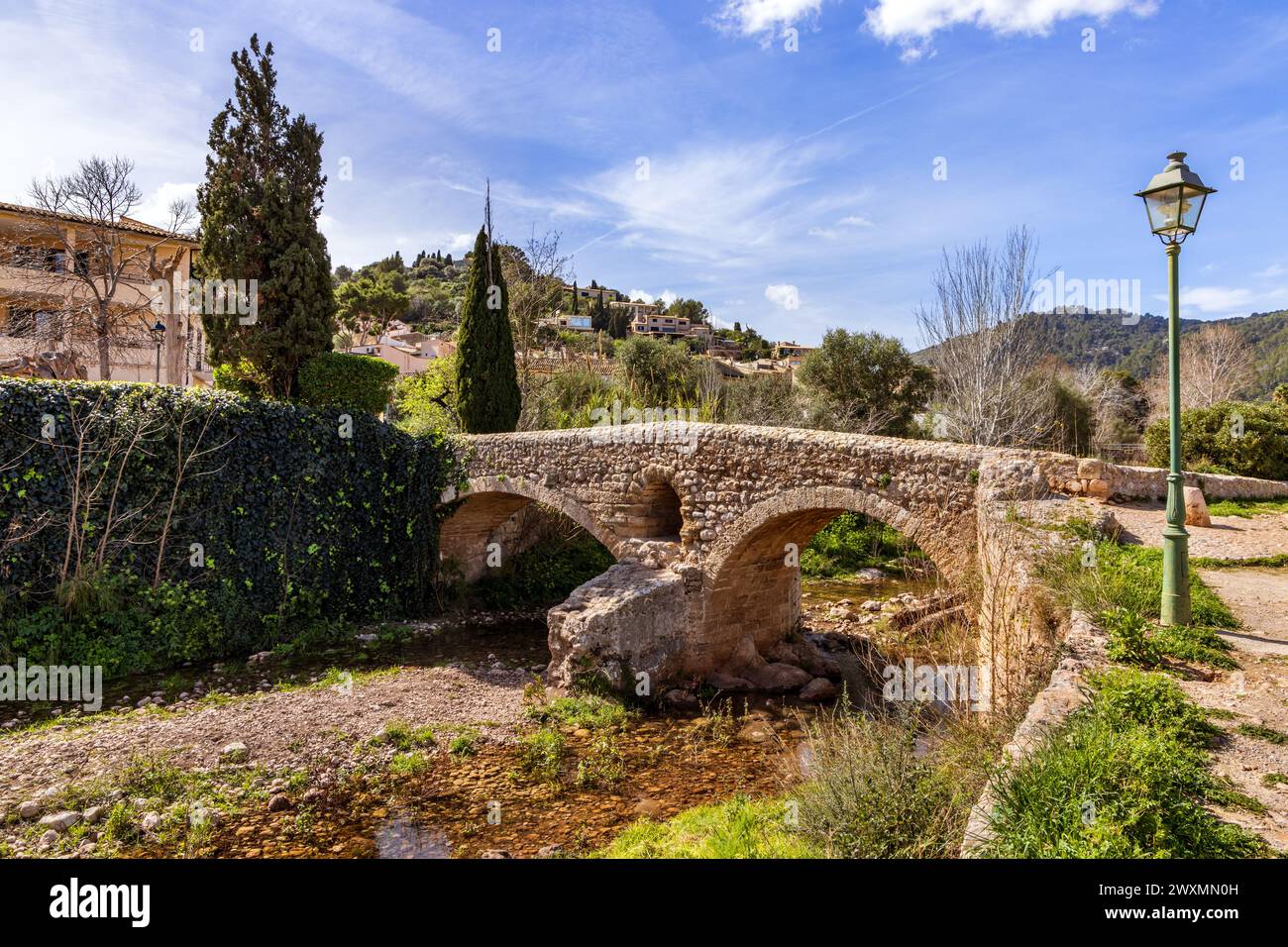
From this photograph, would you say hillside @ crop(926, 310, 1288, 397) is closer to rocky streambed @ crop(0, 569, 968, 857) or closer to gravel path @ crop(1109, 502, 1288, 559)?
gravel path @ crop(1109, 502, 1288, 559)

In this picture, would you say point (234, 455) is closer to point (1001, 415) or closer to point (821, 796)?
point (821, 796)

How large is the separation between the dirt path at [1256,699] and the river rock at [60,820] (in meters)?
8.57

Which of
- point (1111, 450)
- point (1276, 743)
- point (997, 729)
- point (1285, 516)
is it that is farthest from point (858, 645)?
point (1111, 450)

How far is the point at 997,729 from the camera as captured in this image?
18.2ft

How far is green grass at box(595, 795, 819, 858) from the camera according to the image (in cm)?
545

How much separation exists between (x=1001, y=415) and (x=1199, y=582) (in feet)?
41.6

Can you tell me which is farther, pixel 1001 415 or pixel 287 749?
pixel 1001 415

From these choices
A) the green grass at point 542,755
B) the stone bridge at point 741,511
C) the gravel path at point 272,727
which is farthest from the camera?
the green grass at point 542,755

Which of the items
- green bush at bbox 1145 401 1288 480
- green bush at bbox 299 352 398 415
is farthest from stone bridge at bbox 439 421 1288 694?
green bush at bbox 1145 401 1288 480

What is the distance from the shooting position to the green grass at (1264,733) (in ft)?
13.9

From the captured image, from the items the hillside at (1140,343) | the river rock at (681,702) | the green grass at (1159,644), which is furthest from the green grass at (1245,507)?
the hillside at (1140,343)

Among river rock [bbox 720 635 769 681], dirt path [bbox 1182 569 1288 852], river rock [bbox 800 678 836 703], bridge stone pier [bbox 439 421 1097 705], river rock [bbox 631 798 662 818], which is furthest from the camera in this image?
river rock [bbox 720 635 769 681]

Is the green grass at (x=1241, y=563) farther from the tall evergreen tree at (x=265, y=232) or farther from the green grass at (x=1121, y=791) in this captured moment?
the tall evergreen tree at (x=265, y=232)

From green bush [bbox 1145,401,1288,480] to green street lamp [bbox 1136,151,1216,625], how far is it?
39.9ft
